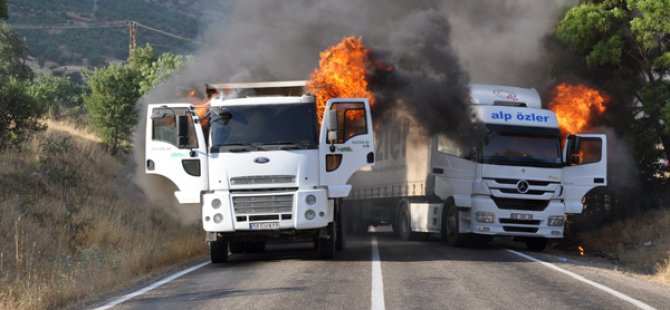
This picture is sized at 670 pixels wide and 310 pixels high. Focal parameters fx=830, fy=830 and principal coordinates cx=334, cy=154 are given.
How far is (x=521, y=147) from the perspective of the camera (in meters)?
20.1

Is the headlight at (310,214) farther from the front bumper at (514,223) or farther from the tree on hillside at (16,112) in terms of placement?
the tree on hillside at (16,112)

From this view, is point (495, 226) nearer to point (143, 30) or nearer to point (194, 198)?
point (194, 198)

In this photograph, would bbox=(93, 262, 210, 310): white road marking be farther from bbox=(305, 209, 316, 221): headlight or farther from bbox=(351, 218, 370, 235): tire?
bbox=(351, 218, 370, 235): tire

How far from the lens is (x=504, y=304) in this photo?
34.1 feet

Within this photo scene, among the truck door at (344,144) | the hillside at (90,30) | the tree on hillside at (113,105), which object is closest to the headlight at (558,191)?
the truck door at (344,144)

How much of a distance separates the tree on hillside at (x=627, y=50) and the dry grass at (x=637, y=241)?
8.74 ft

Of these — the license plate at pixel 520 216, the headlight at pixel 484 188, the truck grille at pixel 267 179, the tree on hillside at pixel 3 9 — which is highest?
the tree on hillside at pixel 3 9

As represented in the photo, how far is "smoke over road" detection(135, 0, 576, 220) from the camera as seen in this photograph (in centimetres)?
2130

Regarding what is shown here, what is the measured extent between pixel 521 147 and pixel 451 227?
2.71 meters

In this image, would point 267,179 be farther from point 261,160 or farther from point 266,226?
point 266,226

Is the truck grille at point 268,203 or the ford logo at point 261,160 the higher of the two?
the ford logo at point 261,160

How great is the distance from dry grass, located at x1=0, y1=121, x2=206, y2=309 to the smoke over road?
146 cm

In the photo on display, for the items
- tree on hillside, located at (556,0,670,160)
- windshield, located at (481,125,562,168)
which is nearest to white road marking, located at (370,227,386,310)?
windshield, located at (481,125,562,168)

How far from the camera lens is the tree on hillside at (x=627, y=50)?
2439 cm
